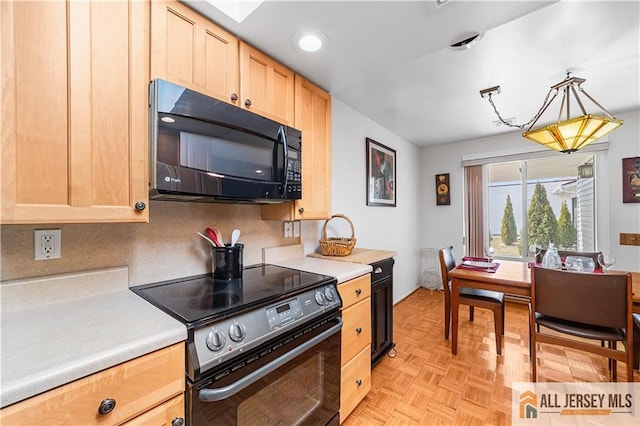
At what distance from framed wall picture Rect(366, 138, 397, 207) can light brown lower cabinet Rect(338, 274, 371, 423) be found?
59.1 inches

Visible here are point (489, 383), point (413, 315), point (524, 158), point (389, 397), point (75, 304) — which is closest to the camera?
point (75, 304)

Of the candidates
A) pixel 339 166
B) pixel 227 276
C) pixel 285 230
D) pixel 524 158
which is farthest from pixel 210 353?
pixel 524 158

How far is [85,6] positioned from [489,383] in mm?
2957

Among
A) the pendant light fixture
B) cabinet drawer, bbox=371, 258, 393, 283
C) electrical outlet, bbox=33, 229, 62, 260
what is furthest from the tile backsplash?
the pendant light fixture

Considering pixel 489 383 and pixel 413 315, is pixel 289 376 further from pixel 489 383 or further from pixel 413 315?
pixel 413 315

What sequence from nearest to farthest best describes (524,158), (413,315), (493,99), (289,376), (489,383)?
1. (289,376)
2. (489,383)
3. (493,99)
4. (413,315)
5. (524,158)

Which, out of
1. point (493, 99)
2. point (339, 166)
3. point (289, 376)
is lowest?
point (289, 376)

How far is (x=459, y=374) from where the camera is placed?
1979mm

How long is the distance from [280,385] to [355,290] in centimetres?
66

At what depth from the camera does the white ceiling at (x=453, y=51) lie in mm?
1184

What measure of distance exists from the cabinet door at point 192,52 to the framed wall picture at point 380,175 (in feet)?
6.36

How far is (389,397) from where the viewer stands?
1.75 meters

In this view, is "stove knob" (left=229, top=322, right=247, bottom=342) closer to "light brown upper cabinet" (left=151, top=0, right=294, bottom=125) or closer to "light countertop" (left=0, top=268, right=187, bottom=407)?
"light countertop" (left=0, top=268, right=187, bottom=407)

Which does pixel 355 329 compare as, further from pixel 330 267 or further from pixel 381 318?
pixel 381 318
